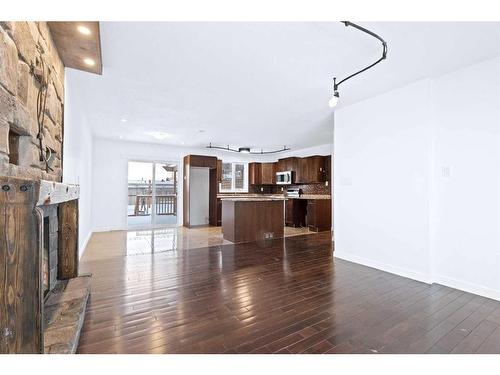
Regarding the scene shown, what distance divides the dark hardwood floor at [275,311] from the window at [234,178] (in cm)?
545

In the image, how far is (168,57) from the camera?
8.71 ft

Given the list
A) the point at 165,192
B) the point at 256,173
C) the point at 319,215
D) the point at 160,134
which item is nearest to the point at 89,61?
the point at 160,134

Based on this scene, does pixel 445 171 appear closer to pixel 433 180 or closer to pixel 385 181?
pixel 433 180

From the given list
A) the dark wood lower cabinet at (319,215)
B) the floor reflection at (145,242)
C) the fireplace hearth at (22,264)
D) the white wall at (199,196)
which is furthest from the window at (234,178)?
the fireplace hearth at (22,264)

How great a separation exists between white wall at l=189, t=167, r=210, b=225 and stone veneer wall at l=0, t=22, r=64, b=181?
570 cm

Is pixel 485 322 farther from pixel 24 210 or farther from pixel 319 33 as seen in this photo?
pixel 24 210

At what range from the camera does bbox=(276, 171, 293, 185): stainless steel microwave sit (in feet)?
26.7

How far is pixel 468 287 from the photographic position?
9.11 ft

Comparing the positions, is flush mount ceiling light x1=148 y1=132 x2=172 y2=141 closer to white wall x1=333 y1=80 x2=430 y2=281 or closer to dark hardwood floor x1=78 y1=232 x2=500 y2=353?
dark hardwood floor x1=78 y1=232 x2=500 y2=353

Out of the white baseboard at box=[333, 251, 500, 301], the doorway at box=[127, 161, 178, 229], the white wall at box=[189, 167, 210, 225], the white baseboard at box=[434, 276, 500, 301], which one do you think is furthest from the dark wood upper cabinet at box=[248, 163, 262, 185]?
the white baseboard at box=[434, 276, 500, 301]

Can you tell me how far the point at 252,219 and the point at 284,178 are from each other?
3.22m

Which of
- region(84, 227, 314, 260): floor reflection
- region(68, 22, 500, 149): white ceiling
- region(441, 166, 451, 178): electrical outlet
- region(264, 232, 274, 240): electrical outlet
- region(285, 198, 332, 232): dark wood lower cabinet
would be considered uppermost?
region(68, 22, 500, 149): white ceiling

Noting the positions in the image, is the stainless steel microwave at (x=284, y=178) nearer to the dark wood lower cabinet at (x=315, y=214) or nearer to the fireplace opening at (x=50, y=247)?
the dark wood lower cabinet at (x=315, y=214)
